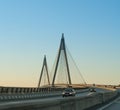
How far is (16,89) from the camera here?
210 feet

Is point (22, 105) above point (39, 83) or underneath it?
underneath

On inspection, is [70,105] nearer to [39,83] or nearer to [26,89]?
[26,89]

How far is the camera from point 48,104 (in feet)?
59.6

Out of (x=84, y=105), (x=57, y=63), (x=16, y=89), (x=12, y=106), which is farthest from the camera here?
(x=57, y=63)

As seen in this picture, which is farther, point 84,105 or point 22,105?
point 84,105

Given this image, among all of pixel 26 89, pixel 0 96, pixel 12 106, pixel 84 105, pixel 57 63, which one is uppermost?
pixel 57 63

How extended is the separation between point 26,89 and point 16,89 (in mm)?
8426

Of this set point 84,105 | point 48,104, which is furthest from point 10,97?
point 48,104

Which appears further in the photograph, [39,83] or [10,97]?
[39,83]

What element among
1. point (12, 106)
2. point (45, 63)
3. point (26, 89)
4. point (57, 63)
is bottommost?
point (12, 106)

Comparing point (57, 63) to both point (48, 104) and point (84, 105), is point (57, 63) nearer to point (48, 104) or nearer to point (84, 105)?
point (84, 105)

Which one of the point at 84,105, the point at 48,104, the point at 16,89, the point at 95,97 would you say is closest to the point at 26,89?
the point at 16,89

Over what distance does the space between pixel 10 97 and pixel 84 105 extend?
2656cm

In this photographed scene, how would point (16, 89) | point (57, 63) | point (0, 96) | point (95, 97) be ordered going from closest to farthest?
1. point (95, 97)
2. point (0, 96)
3. point (16, 89)
4. point (57, 63)
